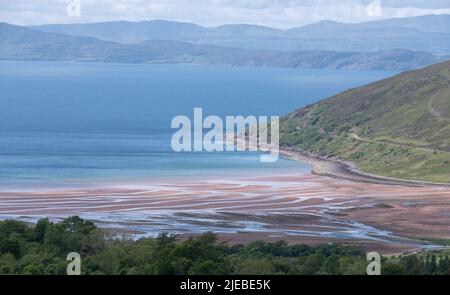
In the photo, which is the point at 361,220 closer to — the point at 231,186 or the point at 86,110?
the point at 231,186

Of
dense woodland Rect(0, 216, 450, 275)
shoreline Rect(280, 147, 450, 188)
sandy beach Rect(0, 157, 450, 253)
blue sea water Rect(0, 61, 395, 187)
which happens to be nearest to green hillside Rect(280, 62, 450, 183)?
shoreline Rect(280, 147, 450, 188)

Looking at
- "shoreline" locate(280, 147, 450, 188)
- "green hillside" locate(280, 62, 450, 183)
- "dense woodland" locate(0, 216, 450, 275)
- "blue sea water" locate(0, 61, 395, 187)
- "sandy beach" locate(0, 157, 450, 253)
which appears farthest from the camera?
"green hillside" locate(280, 62, 450, 183)

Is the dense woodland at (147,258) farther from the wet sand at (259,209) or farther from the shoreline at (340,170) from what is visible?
the shoreline at (340,170)

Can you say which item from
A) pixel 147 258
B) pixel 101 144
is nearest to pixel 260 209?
pixel 147 258

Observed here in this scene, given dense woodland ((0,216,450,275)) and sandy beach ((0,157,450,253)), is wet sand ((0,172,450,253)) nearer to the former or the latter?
sandy beach ((0,157,450,253))

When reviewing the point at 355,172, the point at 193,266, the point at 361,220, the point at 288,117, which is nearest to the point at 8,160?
the point at 355,172

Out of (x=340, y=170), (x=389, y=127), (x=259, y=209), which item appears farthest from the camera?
(x=389, y=127)

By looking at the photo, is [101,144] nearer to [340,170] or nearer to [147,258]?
[340,170]
